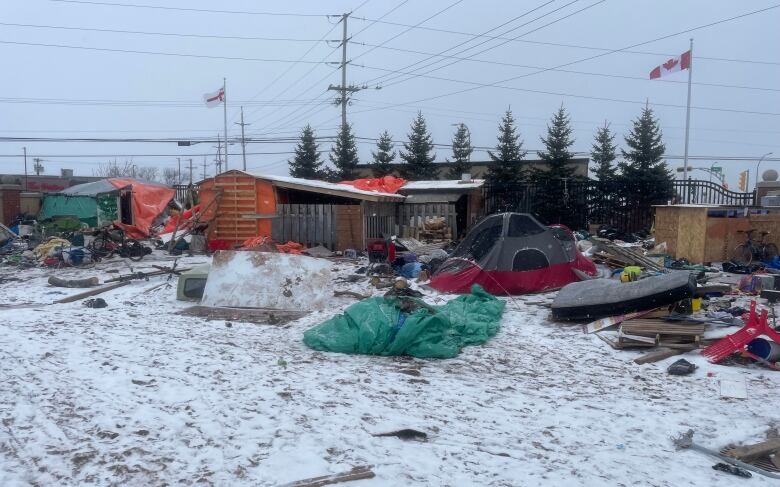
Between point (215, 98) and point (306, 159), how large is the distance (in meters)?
6.37

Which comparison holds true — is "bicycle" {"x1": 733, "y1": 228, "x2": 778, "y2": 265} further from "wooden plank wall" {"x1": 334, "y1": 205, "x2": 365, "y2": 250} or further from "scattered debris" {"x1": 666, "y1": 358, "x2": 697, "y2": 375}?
"wooden plank wall" {"x1": 334, "y1": 205, "x2": 365, "y2": 250}

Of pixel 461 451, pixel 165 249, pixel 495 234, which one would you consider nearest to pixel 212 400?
pixel 461 451

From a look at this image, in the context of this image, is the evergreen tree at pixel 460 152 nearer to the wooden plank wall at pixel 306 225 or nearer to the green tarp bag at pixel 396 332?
the wooden plank wall at pixel 306 225

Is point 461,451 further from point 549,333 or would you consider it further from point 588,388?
point 549,333

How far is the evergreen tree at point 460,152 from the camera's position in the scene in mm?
33031

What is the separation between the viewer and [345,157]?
35.1 m

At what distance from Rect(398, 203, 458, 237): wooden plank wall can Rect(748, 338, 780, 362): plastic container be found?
1273cm

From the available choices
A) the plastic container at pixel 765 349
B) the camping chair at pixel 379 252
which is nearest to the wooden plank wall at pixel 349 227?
the camping chair at pixel 379 252

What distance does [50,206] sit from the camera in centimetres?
2356

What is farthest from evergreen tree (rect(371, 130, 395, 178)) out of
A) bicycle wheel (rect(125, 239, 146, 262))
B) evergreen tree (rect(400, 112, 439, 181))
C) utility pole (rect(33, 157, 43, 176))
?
utility pole (rect(33, 157, 43, 176))

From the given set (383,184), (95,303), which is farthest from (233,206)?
(95,303)

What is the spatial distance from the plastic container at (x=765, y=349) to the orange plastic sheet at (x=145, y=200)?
836 inches

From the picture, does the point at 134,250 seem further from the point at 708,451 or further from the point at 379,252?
the point at 708,451

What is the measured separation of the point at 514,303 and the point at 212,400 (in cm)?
634
